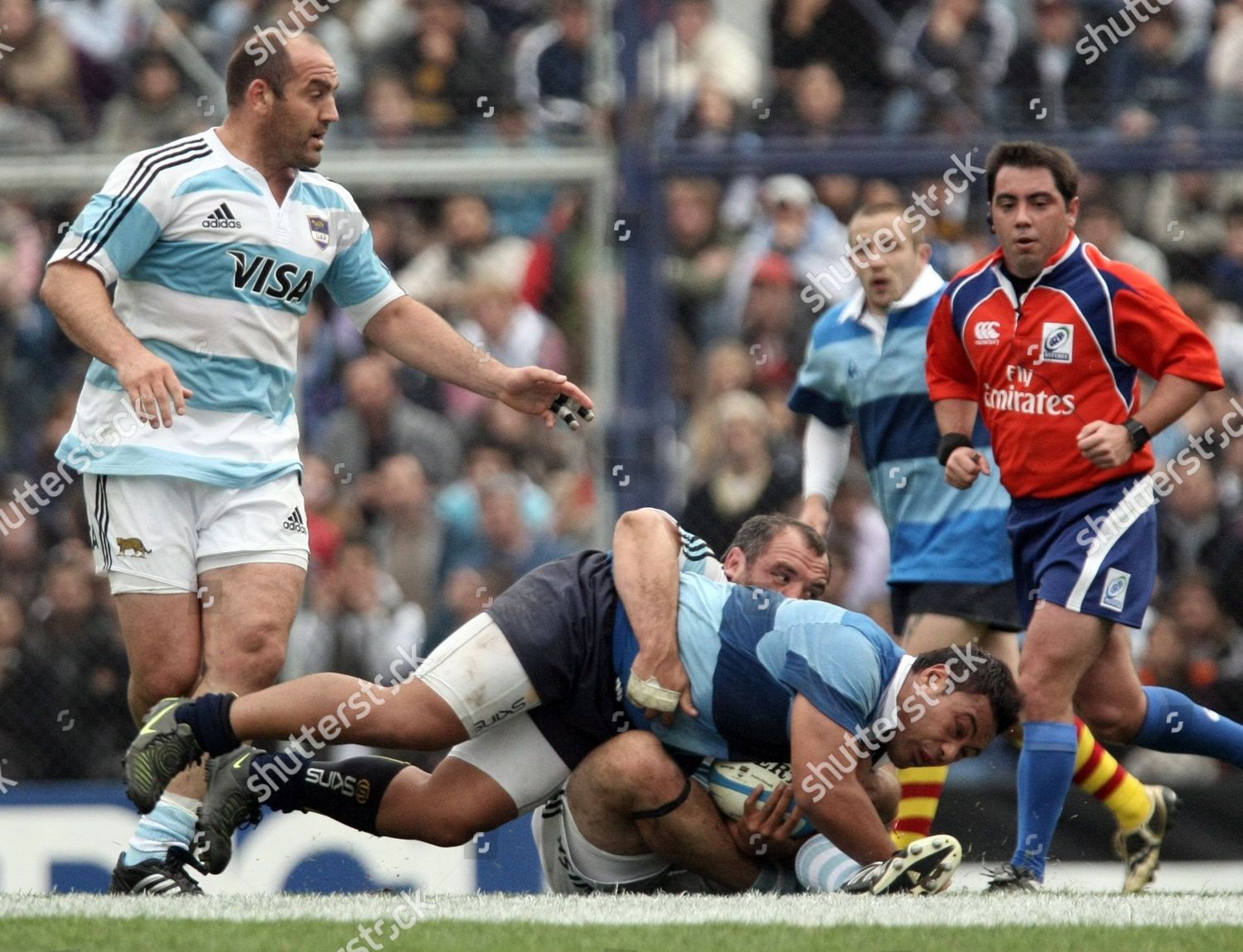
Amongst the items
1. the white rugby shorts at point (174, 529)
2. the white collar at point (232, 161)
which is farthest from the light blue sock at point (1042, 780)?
the white collar at point (232, 161)

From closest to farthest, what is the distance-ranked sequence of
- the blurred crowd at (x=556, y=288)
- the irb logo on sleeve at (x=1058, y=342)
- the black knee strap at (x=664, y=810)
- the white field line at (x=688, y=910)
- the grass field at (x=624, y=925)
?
the grass field at (x=624, y=925) → the white field line at (x=688, y=910) → the black knee strap at (x=664, y=810) → the irb logo on sleeve at (x=1058, y=342) → the blurred crowd at (x=556, y=288)

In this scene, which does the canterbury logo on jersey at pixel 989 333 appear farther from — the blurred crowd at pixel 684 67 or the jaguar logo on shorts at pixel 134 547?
the jaguar logo on shorts at pixel 134 547

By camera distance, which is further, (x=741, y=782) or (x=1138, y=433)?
(x=1138, y=433)

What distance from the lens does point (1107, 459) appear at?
509cm

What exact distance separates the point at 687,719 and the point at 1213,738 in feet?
5.67

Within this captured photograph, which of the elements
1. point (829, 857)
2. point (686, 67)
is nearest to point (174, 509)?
point (829, 857)

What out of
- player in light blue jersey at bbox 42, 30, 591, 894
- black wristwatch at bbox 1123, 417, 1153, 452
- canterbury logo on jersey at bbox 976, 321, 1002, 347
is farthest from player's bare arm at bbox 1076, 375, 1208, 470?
player in light blue jersey at bbox 42, 30, 591, 894

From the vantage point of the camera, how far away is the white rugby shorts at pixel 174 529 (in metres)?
4.81

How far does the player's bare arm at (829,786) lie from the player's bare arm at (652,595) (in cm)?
34

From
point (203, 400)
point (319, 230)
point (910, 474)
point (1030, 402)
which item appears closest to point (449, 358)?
point (319, 230)

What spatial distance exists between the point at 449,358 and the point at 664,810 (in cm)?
144

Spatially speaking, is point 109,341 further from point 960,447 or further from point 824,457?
point 824,457

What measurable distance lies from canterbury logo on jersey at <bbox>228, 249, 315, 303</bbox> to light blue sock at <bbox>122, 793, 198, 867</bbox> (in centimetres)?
133

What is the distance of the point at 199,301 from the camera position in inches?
193
